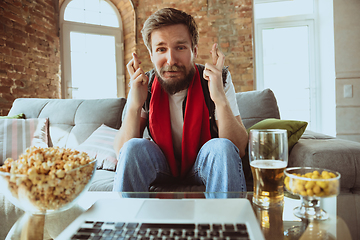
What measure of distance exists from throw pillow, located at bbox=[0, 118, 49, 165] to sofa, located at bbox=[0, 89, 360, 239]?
15mm

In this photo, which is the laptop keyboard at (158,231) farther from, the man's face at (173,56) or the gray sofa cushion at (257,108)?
the gray sofa cushion at (257,108)

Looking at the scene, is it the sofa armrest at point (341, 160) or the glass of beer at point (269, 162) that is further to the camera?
the sofa armrest at point (341, 160)

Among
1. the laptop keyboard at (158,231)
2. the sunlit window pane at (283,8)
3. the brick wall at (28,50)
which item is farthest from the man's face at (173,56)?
the sunlit window pane at (283,8)

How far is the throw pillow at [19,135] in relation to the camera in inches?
70.1

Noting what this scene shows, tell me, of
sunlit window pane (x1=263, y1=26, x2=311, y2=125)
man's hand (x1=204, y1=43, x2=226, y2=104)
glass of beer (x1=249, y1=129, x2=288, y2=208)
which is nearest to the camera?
glass of beer (x1=249, y1=129, x2=288, y2=208)

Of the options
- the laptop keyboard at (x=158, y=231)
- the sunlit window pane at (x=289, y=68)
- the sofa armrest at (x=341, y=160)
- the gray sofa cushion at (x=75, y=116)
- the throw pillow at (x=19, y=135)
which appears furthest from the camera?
Result: the sunlit window pane at (x=289, y=68)

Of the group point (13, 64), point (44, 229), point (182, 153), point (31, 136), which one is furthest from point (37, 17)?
point (44, 229)

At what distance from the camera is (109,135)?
1.75 meters

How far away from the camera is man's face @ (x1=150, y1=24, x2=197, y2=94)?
4.42 ft

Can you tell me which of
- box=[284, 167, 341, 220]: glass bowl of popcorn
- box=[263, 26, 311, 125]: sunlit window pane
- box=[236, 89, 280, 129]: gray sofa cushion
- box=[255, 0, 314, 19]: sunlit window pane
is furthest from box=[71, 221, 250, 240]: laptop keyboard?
box=[255, 0, 314, 19]: sunlit window pane

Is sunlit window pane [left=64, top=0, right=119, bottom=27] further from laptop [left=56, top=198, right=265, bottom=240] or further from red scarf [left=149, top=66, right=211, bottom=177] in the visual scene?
laptop [left=56, top=198, right=265, bottom=240]

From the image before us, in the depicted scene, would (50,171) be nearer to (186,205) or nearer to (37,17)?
(186,205)

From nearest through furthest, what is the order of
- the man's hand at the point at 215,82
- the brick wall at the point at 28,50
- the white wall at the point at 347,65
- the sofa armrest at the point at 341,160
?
the sofa armrest at the point at 341,160
the man's hand at the point at 215,82
the brick wall at the point at 28,50
the white wall at the point at 347,65

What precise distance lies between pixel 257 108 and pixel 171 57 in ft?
2.36
